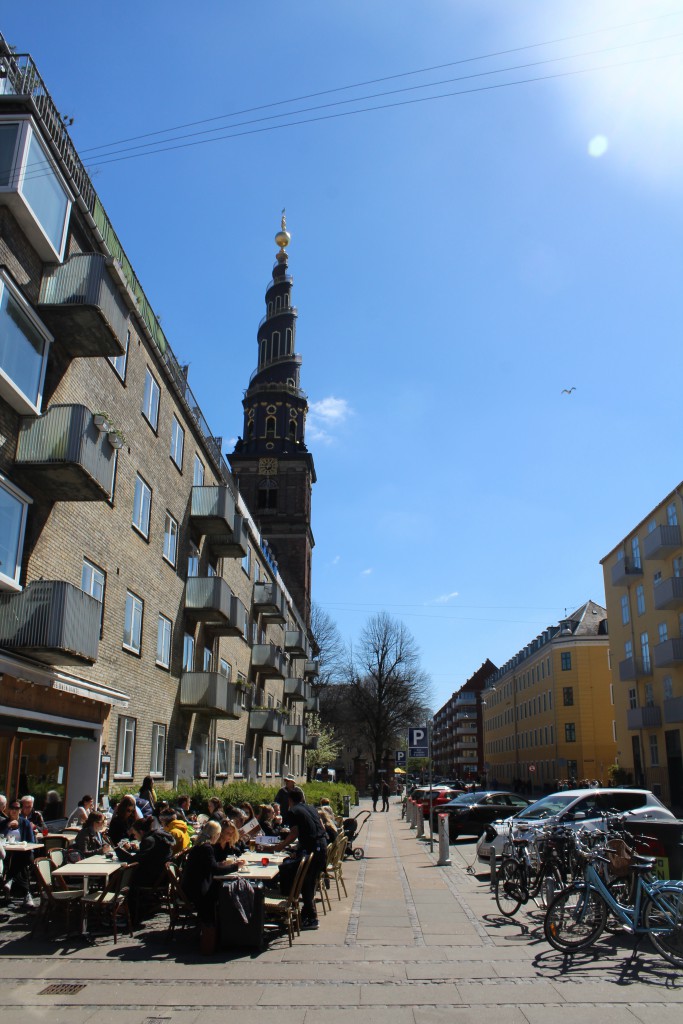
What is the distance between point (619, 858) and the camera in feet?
28.5

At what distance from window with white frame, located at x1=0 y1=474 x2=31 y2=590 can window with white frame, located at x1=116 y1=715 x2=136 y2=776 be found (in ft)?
20.4

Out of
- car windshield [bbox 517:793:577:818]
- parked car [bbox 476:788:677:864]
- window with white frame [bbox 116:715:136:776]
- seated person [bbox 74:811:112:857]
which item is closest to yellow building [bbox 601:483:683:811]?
car windshield [bbox 517:793:577:818]

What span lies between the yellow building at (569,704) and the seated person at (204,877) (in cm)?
4740

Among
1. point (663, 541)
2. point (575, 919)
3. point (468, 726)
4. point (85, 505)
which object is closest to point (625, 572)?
point (663, 541)

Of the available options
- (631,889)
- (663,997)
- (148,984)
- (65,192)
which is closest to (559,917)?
(631,889)

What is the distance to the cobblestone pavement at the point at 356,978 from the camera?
248 inches

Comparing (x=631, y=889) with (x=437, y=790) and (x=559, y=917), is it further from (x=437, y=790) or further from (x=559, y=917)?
(x=437, y=790)

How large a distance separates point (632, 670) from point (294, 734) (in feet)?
62.8

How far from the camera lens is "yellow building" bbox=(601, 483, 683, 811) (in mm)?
37531

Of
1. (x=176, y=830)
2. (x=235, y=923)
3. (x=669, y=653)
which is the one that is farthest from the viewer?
(x=669, y=653)

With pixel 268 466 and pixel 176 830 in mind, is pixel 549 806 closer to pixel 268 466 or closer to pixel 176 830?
pixel 176 830

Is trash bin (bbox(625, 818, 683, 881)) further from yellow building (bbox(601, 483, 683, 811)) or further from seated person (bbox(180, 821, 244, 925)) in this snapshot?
yellow building (bbox(601, 483, 683, 811))

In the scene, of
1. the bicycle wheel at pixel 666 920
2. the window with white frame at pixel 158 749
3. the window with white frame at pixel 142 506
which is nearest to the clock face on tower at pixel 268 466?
the window with white frame at pixel 158 749

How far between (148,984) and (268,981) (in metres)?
1.04
